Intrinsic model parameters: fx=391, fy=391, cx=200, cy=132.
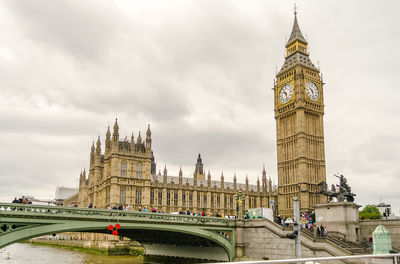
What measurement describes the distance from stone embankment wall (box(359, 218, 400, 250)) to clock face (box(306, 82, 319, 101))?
46.7 meters

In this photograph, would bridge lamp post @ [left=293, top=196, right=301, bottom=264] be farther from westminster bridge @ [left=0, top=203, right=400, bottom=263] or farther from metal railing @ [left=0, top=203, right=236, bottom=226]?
metal railing @ [left=0, top=203, right=236, bottom=226]

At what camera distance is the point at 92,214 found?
1228 inches

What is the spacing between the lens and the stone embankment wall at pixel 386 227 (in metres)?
37.8

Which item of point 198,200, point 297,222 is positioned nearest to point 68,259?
point 198,200

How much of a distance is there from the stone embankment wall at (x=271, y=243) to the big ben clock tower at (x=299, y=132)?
40128 mm

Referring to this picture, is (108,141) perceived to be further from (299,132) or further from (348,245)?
(348,245)

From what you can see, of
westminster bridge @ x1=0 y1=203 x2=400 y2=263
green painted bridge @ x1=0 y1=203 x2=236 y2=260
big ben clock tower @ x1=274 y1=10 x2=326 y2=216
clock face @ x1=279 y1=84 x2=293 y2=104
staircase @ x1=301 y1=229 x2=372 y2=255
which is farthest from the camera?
clock face @ x1=279 y1=84 x2=293 y2=104

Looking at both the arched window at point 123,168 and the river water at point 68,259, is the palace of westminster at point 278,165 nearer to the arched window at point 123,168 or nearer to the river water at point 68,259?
the arched window at point 123,168

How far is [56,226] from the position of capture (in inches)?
1103

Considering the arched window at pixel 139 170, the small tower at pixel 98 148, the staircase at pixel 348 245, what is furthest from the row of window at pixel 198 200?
the staircase at pixel 348 245

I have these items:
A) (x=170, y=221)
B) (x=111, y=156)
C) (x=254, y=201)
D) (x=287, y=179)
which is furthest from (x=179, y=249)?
(x=254, y=201)

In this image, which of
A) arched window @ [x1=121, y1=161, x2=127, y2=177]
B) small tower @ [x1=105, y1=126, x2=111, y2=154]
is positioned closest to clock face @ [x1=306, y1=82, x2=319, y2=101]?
arched window @ [x1=121, y1=161, x2=127, y2=177]

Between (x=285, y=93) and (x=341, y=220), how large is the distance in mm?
50285

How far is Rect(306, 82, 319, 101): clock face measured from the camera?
3265 inches
